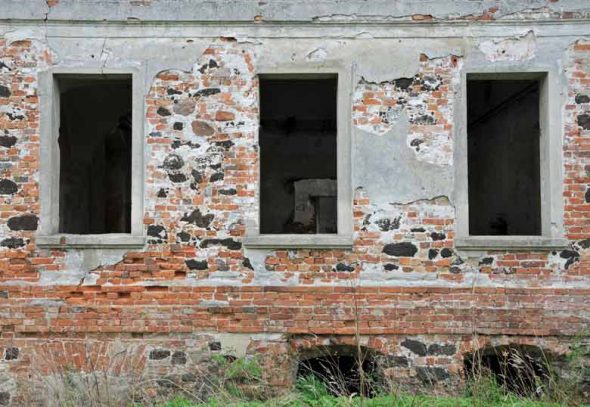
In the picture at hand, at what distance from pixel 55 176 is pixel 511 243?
14.9 feet

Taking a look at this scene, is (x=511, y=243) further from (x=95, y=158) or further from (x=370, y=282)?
(x=95, y=158)

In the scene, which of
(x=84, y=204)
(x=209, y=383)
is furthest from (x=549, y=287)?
(x=84, y=204)

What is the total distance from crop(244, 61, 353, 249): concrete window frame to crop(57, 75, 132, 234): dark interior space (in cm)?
299

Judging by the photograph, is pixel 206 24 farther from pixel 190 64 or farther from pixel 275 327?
Answer: pixel 275 327

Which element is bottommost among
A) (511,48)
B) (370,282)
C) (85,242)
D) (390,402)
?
(390,402)

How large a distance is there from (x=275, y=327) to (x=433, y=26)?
3.35m

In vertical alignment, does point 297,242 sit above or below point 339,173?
below

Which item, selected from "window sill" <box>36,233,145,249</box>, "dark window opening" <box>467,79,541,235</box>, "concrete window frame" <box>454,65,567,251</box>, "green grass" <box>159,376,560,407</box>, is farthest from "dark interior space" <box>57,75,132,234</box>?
"dark window opening" <box>467,79,541,235</box>

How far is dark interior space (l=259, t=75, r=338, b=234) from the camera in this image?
12.7 meters

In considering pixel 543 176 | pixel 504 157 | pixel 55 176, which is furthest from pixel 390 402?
pixel 504 157

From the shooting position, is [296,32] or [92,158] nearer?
[296,32]

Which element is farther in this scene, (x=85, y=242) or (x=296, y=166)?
(x=296, y=166)

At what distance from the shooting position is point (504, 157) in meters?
10.8

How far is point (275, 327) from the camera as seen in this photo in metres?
6.59
